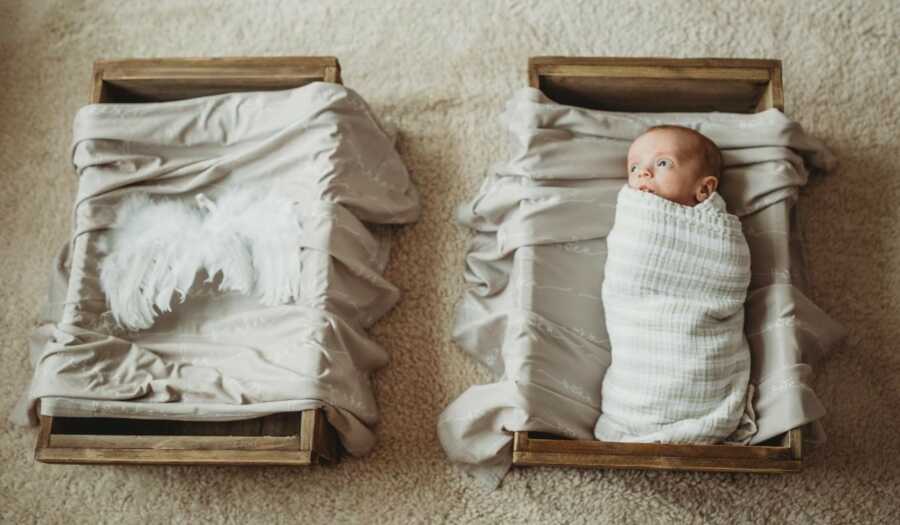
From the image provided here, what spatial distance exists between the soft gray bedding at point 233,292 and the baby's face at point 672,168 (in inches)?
17.2

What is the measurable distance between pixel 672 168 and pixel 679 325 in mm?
255

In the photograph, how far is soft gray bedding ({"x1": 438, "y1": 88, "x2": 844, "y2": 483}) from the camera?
51.2 inches

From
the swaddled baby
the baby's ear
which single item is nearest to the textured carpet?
the swaddled baby

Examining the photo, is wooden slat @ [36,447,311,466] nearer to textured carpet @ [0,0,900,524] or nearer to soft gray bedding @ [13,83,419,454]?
soft gray bedding @ [13,83,419,454]

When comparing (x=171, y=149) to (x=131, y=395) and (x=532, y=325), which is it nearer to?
(x=131, y=395)

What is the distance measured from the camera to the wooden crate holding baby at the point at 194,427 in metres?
1.23

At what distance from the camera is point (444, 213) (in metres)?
1.57

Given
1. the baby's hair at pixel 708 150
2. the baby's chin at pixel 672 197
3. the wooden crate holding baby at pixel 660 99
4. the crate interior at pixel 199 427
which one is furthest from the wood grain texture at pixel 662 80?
the crate interior at pixel 199 427

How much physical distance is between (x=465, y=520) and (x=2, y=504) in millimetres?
801

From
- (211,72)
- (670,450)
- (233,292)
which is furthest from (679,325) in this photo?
(211,72)

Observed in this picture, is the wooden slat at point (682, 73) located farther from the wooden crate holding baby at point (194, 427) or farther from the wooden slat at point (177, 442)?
the wooden slat at point (177, 442)

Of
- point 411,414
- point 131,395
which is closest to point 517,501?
point 411,414

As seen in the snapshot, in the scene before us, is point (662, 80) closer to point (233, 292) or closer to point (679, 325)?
point (679, 325)

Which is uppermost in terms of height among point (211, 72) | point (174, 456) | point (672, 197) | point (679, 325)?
point (211, 72)
